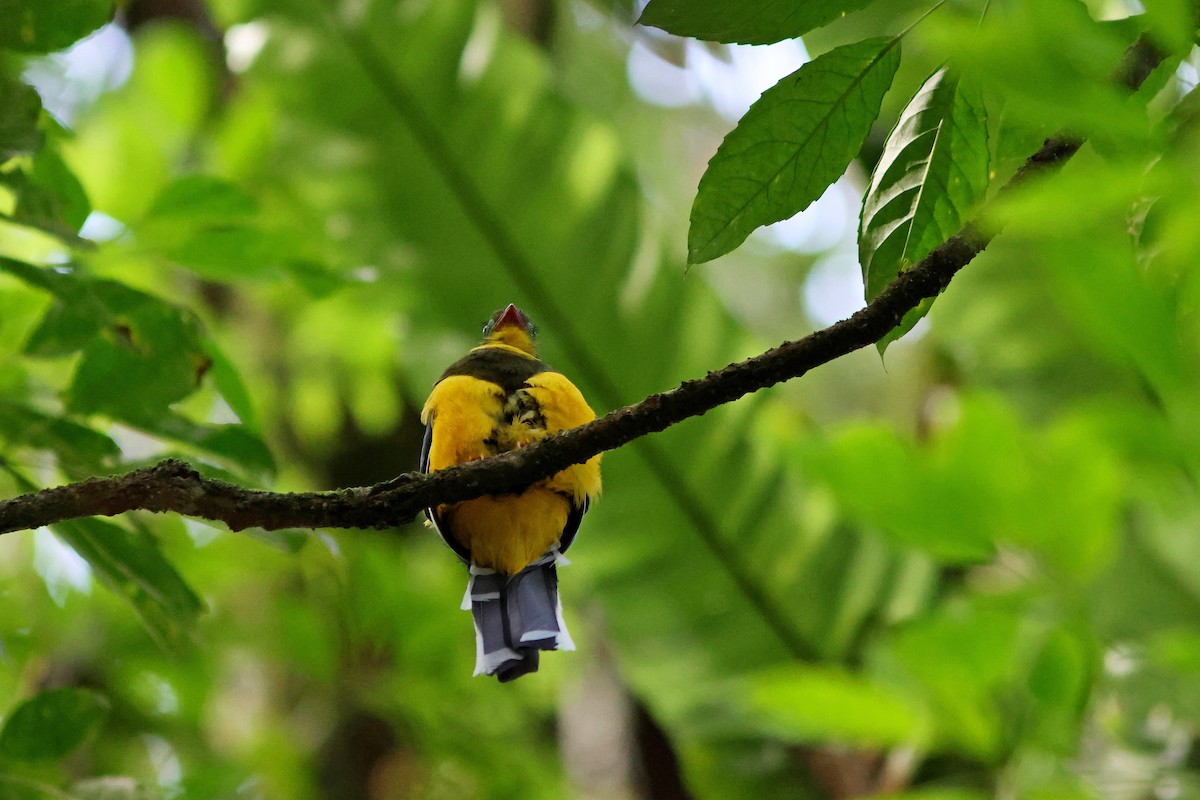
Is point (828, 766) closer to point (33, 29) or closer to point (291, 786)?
point (291, 786)

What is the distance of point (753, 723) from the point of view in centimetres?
357

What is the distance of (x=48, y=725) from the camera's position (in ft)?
5.90

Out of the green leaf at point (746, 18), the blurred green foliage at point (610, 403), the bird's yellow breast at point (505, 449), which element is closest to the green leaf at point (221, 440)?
the blurred green foliage at point (610, 403)

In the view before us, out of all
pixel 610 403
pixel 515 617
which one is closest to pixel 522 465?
pixel 515 617

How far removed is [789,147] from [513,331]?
6.27 feet

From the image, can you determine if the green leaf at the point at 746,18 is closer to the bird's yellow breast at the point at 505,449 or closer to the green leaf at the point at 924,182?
the green leaf at the point at 924,182

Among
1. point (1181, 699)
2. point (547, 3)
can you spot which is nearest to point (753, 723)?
point (1181, 699)

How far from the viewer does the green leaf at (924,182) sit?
1270 millimetres

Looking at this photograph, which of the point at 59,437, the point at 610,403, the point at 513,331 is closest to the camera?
the point at 59,437

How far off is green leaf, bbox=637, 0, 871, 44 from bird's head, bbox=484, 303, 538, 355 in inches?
74.4

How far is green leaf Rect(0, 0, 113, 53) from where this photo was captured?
64.9 inches

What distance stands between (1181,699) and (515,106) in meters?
2.51

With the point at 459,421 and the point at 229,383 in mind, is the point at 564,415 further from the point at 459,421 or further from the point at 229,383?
the point at 229,383

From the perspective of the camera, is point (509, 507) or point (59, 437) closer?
point (59, 437)
